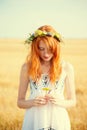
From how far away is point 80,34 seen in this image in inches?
134

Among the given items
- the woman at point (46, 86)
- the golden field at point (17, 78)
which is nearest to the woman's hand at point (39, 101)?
the woman at point (46, 86)

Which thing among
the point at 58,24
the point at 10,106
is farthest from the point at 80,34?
the point at 10,106

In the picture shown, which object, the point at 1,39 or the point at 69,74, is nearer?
the point at 69,74

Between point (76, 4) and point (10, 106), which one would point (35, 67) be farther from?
point (76, 4)

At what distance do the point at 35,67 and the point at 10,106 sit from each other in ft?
4.35

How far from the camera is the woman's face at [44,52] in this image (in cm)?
200

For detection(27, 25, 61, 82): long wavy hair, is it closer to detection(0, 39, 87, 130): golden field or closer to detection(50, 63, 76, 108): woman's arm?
detection(50, 63, 76, 108): woman's arm

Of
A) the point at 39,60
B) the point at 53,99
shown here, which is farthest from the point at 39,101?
the point at 39,60

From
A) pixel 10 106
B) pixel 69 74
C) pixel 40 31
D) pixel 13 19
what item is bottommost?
pixel 10 106

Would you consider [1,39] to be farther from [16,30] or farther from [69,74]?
[69,74]

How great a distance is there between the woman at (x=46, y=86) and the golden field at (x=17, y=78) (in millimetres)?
1186

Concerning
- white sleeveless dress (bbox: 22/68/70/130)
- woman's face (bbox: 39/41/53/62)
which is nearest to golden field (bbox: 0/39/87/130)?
white sleeveless dress (bbox: 22/68/70/130)

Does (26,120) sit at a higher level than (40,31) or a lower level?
lower

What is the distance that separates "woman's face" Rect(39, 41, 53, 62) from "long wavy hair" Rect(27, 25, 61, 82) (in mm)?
17
